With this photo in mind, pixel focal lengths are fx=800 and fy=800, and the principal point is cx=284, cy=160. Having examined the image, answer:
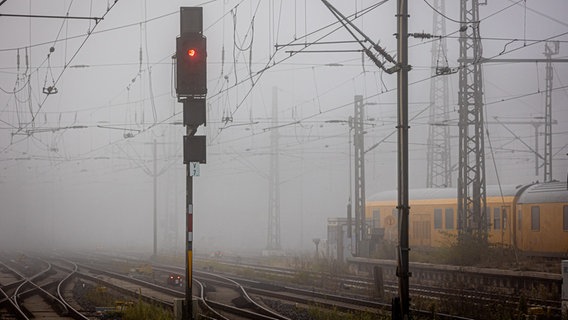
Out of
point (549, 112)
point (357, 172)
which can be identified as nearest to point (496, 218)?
point (357, 172)

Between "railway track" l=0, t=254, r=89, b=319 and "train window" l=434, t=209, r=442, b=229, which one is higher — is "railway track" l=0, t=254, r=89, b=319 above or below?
below

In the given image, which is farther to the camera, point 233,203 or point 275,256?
point 233,203

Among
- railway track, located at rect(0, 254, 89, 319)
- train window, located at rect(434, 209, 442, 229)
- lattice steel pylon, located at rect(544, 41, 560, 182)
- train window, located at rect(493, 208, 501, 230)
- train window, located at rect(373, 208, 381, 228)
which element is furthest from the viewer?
train window, located at rect(373, 208, 381, 228)

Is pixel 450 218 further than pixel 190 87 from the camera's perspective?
Yes

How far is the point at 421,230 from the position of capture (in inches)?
1638

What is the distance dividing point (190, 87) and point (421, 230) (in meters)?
26.9

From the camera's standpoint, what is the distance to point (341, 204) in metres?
92.4

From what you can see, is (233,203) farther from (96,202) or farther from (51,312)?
(51,312)

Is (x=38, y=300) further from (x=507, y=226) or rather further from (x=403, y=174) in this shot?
(x=507, y=226)

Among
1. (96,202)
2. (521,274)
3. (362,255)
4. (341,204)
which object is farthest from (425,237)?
(96,202)

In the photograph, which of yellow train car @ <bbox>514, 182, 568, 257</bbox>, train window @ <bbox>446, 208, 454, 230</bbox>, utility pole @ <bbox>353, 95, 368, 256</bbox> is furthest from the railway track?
yellow train car @ <bbox>514, 182, 568, 257</bbox>

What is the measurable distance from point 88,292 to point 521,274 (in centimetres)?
1535

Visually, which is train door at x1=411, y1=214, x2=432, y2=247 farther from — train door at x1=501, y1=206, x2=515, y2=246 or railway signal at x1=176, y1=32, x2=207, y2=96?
railway signal at x1=176, y1=32, x2=207, y2=96

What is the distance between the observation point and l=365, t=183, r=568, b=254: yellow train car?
33.8 meters
